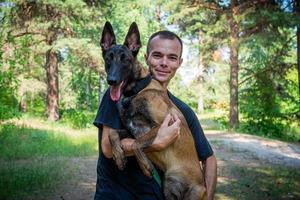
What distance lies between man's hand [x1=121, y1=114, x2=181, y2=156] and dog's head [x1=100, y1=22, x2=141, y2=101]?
14.8 inches

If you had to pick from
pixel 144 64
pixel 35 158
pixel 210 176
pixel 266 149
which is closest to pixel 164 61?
pixel 210 176

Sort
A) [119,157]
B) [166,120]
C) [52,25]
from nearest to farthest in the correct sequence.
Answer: [119,157], [166,120], [52,25]

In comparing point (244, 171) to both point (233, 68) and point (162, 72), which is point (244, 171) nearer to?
point (162, 72)

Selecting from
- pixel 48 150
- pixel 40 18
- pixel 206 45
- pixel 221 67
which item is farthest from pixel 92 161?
pixel 221 67

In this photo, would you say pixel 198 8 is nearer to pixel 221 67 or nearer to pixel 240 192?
pixel 240 192

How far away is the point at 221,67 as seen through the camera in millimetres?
38906

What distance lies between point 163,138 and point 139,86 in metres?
0.57

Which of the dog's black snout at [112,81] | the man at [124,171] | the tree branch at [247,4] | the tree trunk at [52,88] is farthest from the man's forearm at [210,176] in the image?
the tree trunk at [52,88]

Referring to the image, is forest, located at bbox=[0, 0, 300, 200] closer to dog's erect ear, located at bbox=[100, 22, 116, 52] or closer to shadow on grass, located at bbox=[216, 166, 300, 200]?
shadow on grass, located at bbox=[216, 166, 300, 200]

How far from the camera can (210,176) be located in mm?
3375

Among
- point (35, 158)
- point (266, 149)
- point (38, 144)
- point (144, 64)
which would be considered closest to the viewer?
point (144, 64)

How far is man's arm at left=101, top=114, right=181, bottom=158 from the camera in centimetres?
300

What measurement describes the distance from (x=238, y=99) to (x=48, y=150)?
1113cm

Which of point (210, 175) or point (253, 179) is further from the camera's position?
point (253, 179)
